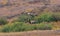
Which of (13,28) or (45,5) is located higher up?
(13,28)

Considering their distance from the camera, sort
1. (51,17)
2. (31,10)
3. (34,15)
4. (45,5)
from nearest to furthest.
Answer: (51,17)
(34,15)
(31,10)
(45,5)

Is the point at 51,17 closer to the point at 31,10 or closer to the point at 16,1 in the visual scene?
the point at 31,10

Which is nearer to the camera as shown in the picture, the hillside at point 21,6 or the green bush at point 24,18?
the green bush at point 24,18

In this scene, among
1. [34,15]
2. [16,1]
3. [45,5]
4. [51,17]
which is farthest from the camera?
[16,1]

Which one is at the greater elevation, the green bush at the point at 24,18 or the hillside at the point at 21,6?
the green bush at the point at 24,18

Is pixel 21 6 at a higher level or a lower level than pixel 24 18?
lower

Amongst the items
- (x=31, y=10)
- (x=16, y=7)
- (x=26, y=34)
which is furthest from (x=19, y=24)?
(x=16, y=7)

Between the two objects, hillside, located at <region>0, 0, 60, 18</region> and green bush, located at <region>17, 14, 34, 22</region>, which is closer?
green bush, located at <region>17, 14, 34, 22</region>

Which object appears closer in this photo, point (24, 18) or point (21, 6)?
point (24, 18)

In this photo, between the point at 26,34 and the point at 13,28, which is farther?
the point at 13,28

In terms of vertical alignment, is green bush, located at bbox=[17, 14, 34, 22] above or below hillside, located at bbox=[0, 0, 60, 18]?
above

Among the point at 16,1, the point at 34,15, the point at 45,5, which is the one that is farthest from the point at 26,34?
the point at 16,1
